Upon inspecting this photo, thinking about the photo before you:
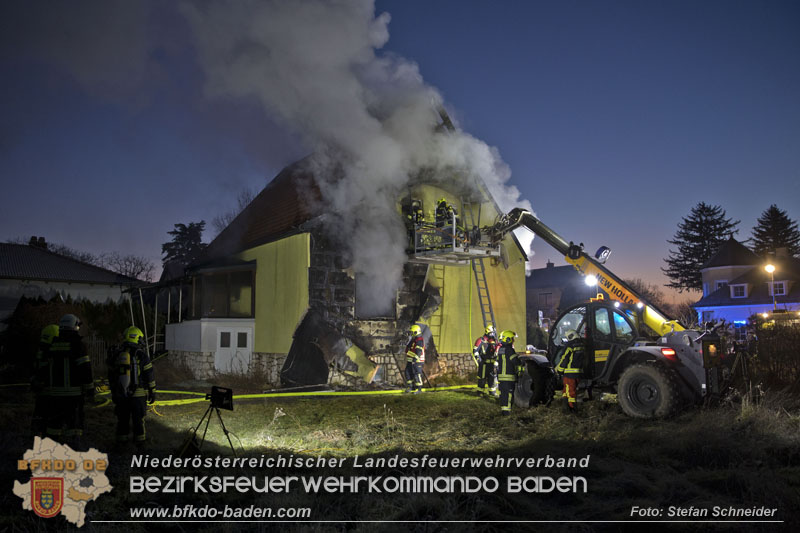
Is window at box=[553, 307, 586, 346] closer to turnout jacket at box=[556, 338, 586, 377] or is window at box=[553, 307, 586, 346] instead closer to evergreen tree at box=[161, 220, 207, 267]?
turnout jacket at box=[556, 338, 586, 377]

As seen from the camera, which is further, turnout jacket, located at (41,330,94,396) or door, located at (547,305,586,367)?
door, located at (547,305,586,367)

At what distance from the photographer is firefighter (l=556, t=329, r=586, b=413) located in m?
9.28

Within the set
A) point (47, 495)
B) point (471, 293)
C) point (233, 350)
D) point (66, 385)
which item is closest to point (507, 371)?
point (66, 385)

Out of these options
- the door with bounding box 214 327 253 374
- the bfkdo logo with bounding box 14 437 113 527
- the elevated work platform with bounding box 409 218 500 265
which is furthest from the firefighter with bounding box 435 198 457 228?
the bfkdo logo with bounding box 14 437 113 527

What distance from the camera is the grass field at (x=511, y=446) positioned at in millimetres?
4723

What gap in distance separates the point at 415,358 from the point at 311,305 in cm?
322

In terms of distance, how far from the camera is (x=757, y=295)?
38.9m

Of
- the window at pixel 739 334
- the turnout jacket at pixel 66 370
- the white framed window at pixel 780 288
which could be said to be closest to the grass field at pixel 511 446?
the turnout jacket at pixel 66 370

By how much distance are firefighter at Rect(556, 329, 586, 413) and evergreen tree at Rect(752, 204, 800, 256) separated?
5163 cm

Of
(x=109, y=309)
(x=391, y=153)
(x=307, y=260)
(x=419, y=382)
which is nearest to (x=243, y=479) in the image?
(x=419, y=382)

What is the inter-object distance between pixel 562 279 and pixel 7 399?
5476cm

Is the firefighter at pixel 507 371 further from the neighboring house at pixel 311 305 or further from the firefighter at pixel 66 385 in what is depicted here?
the firefighter at pixel 66 385

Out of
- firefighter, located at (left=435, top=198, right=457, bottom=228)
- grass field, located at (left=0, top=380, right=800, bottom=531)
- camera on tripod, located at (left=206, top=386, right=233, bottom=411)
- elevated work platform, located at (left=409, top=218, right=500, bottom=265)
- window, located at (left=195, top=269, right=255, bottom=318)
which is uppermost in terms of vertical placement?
firefighter, located at (left=435, top=198, right=457, bottom=228)

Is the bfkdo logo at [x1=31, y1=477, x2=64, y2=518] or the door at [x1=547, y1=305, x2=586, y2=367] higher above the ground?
the door at [x1=547, y1=305, x2=586, y2=367]
